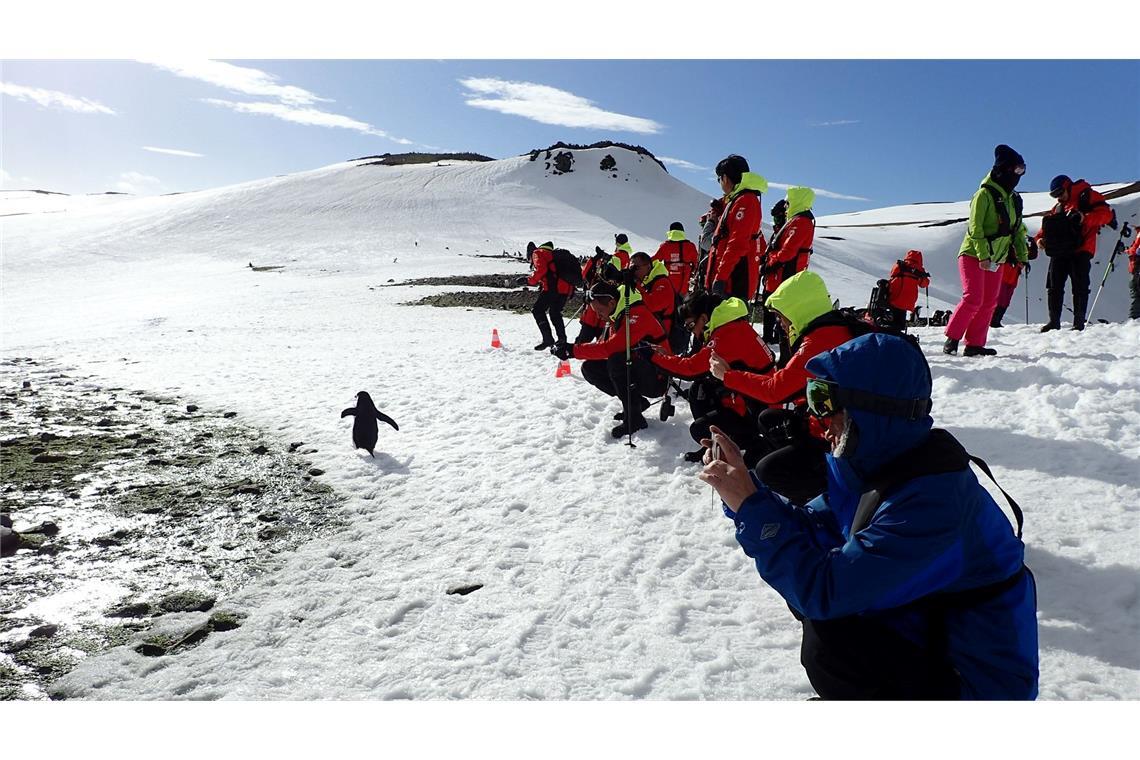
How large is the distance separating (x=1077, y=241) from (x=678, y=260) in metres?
5.55

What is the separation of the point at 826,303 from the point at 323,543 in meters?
3.90

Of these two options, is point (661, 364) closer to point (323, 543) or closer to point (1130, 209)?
point (323, 543)

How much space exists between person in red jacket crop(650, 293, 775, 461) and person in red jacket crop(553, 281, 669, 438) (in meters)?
0.78

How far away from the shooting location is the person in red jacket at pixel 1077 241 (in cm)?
876

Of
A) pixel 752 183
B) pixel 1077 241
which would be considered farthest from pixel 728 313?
pixel 1077 241

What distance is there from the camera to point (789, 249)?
802 centimetres

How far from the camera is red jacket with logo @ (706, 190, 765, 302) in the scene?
746 cm

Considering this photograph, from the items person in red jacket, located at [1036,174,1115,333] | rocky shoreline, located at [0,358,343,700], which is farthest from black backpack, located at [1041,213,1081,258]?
rocky shoreline, located at [0,358,343,700]

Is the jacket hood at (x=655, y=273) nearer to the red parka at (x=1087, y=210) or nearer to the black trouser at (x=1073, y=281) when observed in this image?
the red parka at (x=1087, y=210)

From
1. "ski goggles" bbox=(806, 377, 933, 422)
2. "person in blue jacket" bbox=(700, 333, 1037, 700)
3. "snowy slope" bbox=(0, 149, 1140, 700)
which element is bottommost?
"snowy slope" bbox=(0, 149, 1140, 700)

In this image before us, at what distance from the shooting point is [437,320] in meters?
17.6

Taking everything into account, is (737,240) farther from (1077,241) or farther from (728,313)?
(1077,241)

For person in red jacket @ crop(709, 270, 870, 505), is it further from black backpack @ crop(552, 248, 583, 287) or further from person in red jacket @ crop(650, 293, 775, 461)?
black backpack @ crop(552, 248, 583, 287)
